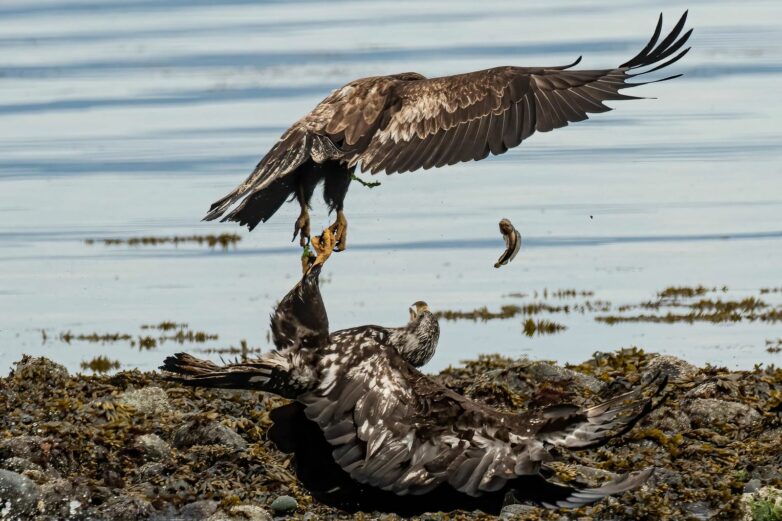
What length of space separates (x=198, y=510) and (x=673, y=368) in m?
3.64

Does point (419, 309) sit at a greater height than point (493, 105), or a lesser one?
lesser

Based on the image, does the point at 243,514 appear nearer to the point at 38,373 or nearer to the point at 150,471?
the point at 150,471

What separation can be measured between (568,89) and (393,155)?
1223mm

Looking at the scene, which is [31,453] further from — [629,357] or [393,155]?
[629,357]

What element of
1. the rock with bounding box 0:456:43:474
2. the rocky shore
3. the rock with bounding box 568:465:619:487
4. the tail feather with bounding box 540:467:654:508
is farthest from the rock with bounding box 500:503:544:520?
the rock with bounding box 0:456:43:474

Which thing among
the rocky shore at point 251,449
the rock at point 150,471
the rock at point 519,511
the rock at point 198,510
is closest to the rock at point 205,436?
the rocky shore at point 251,449

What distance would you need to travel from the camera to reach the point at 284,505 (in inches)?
413

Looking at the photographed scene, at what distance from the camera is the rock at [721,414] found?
1144cm

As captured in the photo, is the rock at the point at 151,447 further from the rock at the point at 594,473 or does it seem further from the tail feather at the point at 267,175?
the rock at the point at 594,473

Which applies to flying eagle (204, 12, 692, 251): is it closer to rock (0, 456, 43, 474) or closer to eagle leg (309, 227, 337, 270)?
eagle leg (309, 227, 337, 270)

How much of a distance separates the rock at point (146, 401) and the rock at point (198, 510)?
138 cm

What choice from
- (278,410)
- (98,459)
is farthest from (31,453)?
(278,410)

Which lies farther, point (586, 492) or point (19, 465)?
point (19, 465)

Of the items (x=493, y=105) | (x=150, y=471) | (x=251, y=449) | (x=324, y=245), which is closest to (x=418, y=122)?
(x=493, y=105)
